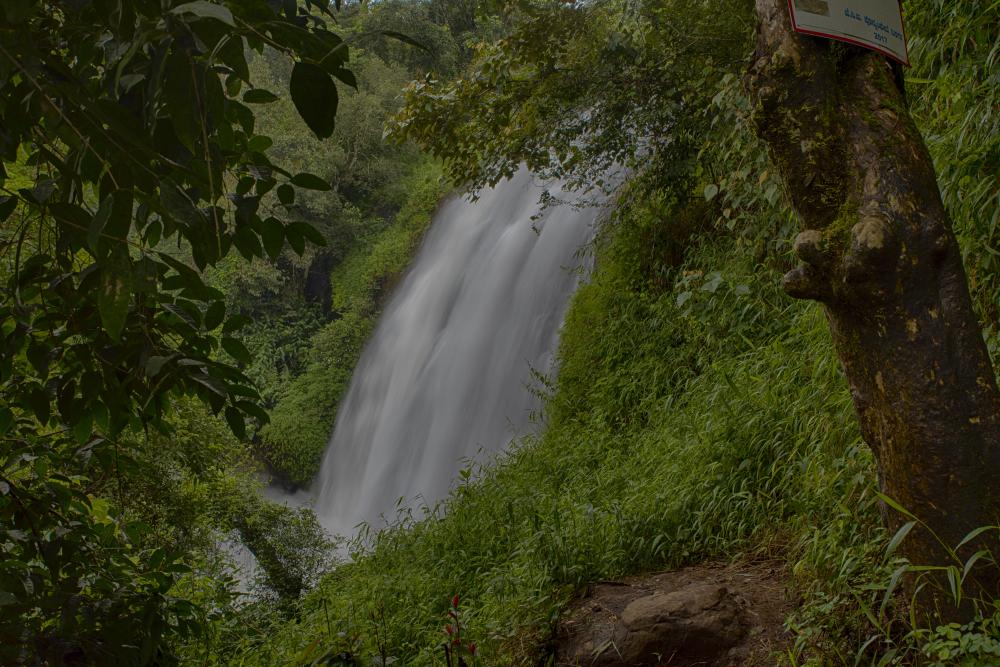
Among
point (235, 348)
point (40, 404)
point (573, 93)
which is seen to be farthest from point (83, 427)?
point (573, 93)

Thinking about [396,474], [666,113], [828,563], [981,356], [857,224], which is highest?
[857,224]

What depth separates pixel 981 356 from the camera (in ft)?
6.20

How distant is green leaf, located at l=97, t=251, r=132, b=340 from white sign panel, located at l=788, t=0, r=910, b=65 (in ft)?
5.20

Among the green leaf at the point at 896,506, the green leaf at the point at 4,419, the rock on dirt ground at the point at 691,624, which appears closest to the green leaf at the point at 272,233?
the green leaf at the point at 4,419

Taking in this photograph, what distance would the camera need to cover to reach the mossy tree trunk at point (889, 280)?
1871 millimetres

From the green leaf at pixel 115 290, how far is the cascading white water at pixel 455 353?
6507 millimetres

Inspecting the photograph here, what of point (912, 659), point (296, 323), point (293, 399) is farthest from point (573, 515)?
point (296, 323)

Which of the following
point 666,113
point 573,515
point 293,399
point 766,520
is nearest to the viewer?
point 766,520

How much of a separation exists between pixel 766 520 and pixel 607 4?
165 inches

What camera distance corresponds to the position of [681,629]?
2992 millimetres

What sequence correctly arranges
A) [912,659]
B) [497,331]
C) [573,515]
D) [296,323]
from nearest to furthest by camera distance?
[912,659] → [573,515] → [497,331] → [296,323]

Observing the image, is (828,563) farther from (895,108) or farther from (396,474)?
(396,474)

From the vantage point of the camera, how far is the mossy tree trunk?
1871 mm

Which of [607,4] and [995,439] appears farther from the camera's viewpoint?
[607,4]
